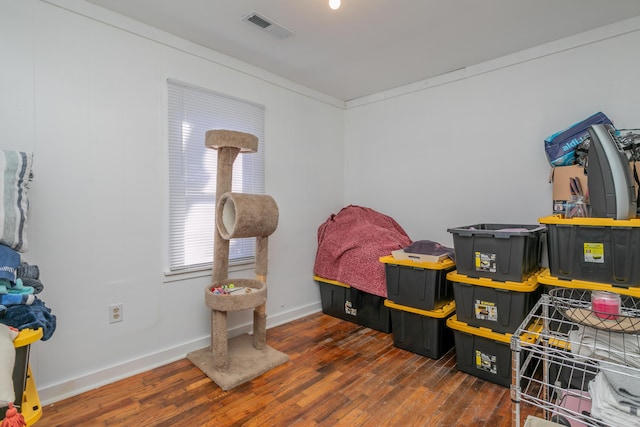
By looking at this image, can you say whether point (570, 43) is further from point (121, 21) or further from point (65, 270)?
point (65, 270)

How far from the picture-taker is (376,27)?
7.19 ft

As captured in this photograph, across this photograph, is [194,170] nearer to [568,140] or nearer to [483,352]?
[483,352]

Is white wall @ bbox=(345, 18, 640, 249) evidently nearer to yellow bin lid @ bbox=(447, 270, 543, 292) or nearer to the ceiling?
the ceiling

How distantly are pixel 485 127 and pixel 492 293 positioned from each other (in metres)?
1.43

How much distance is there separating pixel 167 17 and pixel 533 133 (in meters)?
2.70

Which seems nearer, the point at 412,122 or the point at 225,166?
the point at 225,166

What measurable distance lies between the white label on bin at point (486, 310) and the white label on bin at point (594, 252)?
0.56m

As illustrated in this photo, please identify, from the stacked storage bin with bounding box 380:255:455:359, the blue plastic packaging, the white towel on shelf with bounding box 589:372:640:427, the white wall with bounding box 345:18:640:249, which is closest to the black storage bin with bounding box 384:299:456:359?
the stacked storage bin with bounding box 380:255:455:359

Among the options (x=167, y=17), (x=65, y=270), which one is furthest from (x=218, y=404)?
(x=167, y=17)

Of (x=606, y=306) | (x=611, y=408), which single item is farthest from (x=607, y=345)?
(x=611, y=408)

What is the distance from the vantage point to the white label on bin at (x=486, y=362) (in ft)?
6.64

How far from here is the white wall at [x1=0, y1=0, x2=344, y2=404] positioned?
179 centimetres

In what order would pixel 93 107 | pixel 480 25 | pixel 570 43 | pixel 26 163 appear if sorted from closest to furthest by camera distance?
pixel 26 163, pixel 93 107, pixel 480 25, pixel 570 43

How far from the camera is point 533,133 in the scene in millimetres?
2494
